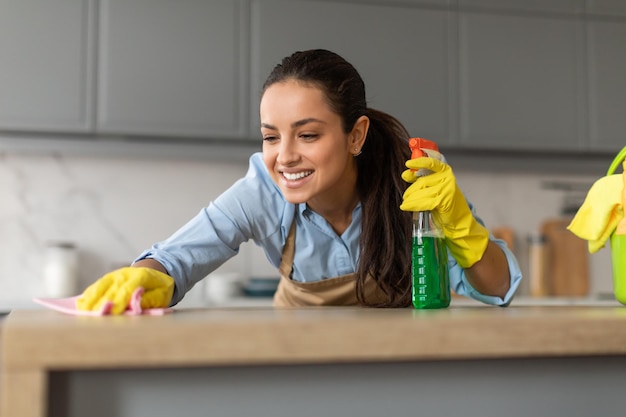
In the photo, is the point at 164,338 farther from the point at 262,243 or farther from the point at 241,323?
the point at 262,243

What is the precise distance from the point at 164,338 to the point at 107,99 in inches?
84.6

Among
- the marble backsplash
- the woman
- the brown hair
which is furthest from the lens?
the marble backsplash

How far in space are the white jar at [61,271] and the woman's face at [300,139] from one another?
174cm

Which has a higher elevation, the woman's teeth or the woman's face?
the woman's face

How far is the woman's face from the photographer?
4.41 ft

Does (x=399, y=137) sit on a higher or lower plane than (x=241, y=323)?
higher

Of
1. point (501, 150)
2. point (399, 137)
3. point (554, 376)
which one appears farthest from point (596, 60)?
point (554, 376)

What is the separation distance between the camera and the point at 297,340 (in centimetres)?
77

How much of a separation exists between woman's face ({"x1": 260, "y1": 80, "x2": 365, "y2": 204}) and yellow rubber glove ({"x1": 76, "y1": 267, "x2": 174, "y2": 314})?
1.07ft

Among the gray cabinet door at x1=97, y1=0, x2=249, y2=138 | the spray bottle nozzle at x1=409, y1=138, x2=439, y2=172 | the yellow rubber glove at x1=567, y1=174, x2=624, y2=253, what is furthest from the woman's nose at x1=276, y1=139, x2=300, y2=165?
the gray cabinet door at x1=97, y1=0, x2=249, y2=138

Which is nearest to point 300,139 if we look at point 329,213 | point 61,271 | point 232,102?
point 329,213

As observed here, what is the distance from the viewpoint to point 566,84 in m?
3.15

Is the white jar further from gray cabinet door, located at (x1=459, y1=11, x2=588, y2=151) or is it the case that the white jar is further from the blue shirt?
gray cabinet door, located at (x1=459, y1=11, x2=588, y2=151)

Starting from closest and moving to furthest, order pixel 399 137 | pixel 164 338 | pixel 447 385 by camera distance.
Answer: pixel 164 338 < pixel 447 385 < pixel 399 137
